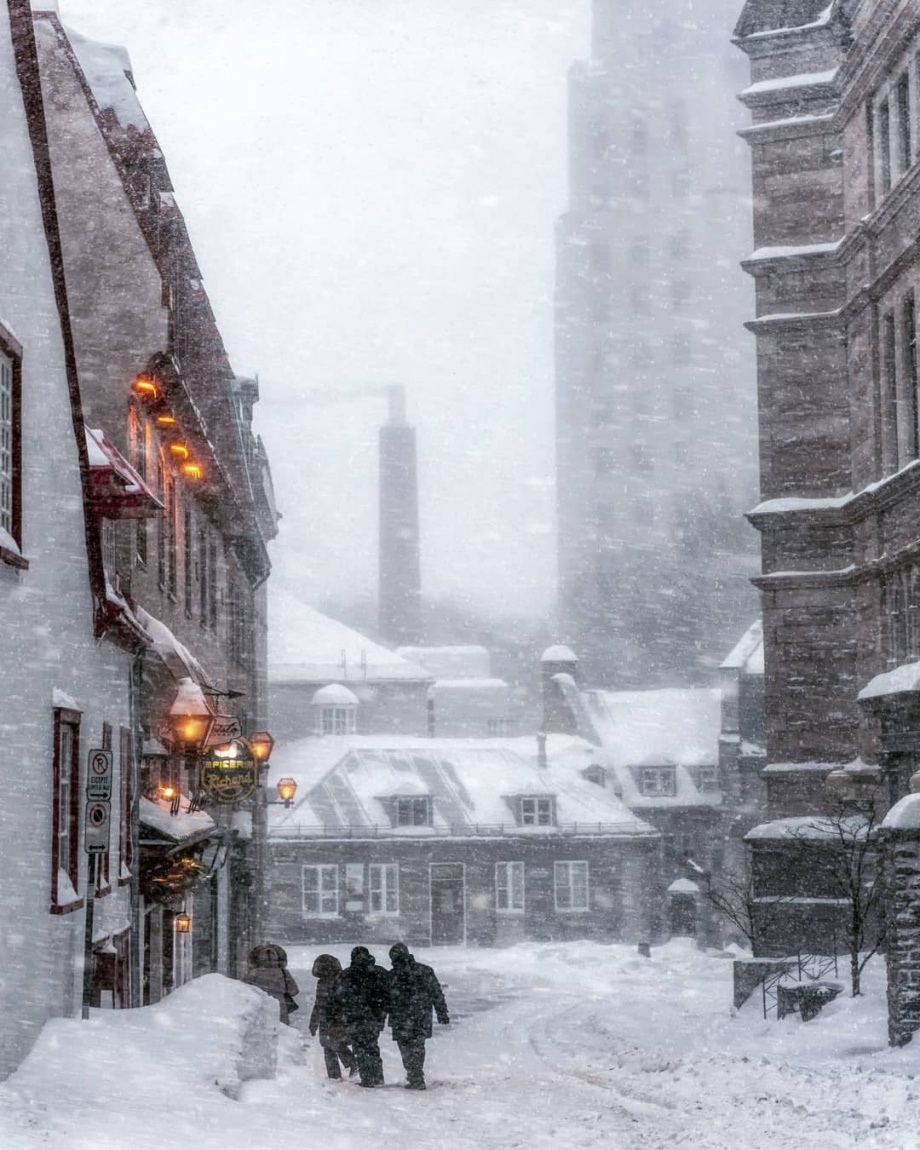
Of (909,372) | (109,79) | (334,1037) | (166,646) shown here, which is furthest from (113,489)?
(909,372)

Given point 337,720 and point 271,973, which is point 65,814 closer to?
point 271,973

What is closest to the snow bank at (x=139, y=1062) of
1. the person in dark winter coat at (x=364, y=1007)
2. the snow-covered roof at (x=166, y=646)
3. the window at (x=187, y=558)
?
the person in dark winter coat at (x=364, y=1007)

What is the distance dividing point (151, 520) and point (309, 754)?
37.5 metres

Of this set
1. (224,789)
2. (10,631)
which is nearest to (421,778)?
(224,789)

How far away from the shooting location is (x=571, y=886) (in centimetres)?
5112

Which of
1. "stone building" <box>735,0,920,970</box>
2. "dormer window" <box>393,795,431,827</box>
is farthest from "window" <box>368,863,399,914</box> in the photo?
"stone building" <box>735,0,920,970</box>

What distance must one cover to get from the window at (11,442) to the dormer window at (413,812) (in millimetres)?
40973

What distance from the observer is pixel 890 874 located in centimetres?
1466

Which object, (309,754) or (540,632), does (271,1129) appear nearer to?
(309,754)

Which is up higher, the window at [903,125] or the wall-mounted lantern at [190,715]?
the window at [903,125]

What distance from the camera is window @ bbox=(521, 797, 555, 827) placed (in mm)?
51969

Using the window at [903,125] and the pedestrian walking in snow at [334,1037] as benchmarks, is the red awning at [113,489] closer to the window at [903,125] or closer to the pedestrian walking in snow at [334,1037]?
the pedestrian walking in snow at [334,1037]

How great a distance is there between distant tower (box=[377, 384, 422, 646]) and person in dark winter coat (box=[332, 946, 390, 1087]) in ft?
200

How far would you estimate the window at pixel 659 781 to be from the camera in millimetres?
57344
